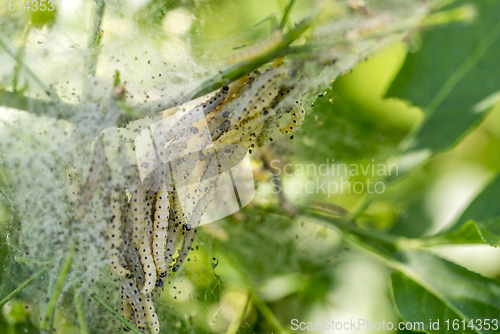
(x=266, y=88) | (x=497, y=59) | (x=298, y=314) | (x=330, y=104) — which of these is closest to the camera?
(x=266, y=88)

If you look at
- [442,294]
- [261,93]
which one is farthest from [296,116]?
[442,294]

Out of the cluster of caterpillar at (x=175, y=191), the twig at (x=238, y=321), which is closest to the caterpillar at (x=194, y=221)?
the cluster of caterpillar at (x=175, y=191)

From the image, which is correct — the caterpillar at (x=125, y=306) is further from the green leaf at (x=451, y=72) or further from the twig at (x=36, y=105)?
the green leaf at (x=451, y=72)

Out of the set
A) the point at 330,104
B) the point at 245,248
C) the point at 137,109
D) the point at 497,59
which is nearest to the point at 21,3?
the point at 137,109

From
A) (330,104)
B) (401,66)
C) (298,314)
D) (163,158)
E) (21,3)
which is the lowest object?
(298,314)

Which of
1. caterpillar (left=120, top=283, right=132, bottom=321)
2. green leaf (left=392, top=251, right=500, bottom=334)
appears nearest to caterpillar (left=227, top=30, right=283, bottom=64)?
caterpillar (left=120, top=283, right=132, bottom=321)

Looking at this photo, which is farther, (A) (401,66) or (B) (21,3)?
(A) (401,66)

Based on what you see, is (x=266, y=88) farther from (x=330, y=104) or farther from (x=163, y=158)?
(x=330, y=104)
